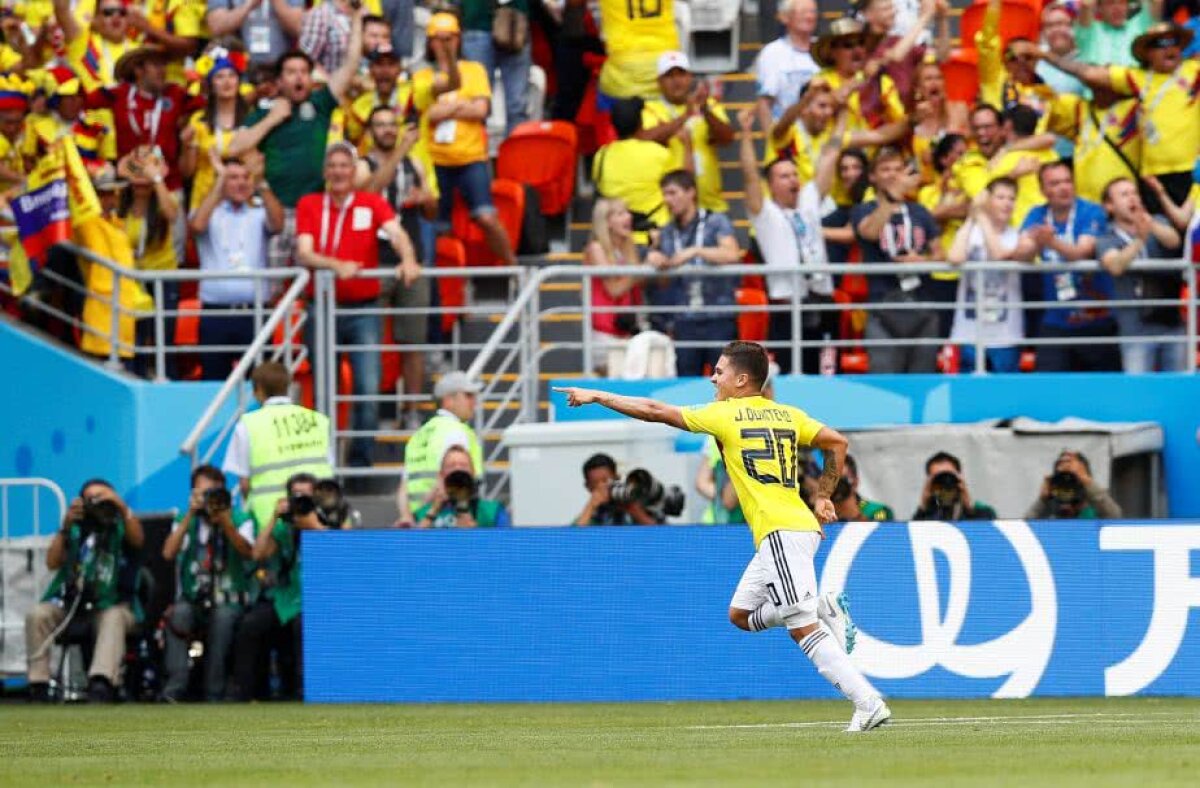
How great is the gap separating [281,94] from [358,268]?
72.3 inches

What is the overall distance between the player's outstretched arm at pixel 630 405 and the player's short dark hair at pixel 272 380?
6.61 m

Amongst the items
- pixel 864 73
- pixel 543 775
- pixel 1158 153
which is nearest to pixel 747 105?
pixel 864 73

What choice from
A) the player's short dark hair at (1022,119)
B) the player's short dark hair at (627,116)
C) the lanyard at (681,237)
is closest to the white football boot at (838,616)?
the lanyard at (681,237)

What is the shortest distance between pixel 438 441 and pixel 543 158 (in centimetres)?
428

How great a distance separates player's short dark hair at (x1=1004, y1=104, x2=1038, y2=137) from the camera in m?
20.5

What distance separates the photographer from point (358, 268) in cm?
2009

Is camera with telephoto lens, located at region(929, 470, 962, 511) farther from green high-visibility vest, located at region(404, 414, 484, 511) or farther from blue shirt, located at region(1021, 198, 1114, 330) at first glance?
green high-visibility vest, located at region(404, 414, 484, 511)

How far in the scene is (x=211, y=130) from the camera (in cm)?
2114

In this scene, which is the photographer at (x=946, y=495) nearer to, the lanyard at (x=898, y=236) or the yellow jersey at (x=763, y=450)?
the lanyard at (x=898, y=236)

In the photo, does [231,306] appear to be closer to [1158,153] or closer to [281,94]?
[281,94]

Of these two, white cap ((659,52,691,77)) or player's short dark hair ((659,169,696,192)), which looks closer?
player's short dark hair ((659,169,696,192))

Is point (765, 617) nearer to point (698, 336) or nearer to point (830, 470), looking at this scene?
point (830, 470)

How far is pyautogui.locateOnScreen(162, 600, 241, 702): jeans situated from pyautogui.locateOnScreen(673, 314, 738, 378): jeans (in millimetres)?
4314

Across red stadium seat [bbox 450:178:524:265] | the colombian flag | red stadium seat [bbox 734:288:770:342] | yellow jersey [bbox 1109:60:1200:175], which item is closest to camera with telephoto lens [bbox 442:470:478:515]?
red stadium seat [bbox 734:288:770:342]
